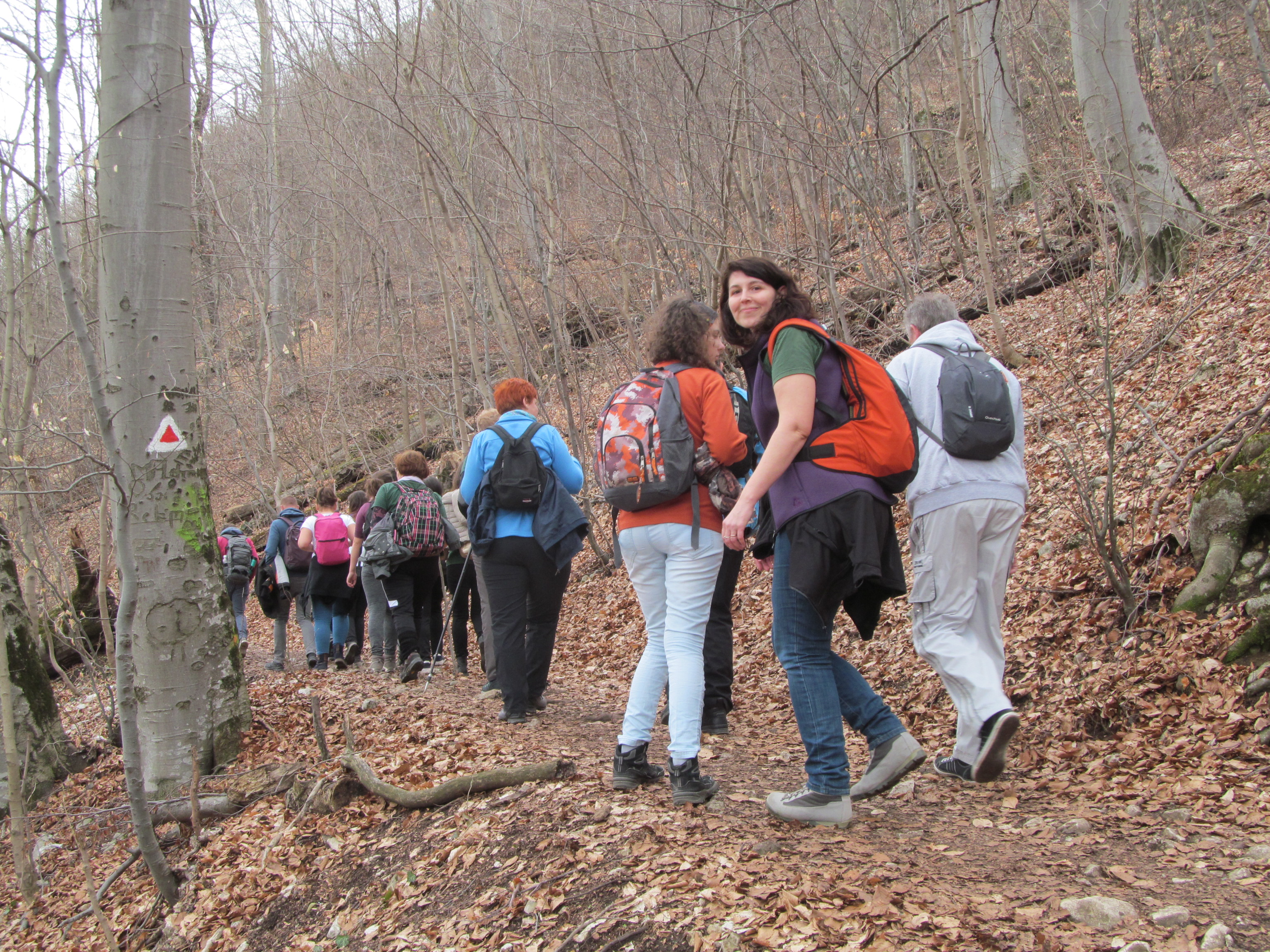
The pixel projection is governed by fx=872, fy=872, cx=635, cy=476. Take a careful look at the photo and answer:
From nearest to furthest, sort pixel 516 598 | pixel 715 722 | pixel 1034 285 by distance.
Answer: pixel 715 722
pixel 516 598
pixel 1034 285

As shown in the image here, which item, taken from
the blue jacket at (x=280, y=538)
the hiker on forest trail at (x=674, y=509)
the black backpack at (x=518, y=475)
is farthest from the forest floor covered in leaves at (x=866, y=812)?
the blue jacket at (x=280, y=538)

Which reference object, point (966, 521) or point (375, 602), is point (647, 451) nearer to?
point (966, 521)

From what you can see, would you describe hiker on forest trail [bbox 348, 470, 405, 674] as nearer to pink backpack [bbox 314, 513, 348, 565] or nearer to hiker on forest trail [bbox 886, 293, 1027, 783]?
pink backpack [bbox 314, 513, 348, 565]

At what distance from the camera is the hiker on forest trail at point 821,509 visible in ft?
9.98

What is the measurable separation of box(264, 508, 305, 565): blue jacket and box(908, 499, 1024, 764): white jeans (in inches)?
319

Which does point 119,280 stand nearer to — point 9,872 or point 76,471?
point 9,872

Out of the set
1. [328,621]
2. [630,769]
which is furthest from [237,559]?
[630,769]

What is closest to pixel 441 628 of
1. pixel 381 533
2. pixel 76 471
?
pixel 381 533

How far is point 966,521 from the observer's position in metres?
3.63

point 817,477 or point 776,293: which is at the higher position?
point 776,293

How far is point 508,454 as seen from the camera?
17.9ft

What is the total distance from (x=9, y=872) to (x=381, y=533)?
11.1 feet

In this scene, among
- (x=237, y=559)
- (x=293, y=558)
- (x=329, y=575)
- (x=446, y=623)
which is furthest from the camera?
(x=237, y=559)

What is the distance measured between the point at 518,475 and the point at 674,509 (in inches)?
80.6
